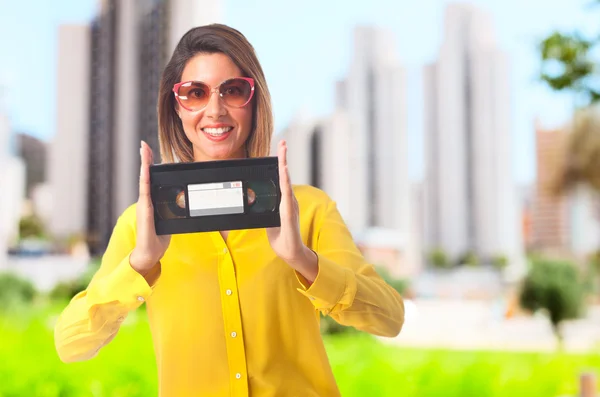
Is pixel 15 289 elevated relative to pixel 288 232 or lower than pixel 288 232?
lower

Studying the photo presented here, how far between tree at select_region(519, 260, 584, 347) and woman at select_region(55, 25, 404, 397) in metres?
5.58

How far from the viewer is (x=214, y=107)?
0.83m

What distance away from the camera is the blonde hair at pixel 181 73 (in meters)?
0.85

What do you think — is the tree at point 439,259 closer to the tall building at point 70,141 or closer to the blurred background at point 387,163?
the blurred background at point 387,163

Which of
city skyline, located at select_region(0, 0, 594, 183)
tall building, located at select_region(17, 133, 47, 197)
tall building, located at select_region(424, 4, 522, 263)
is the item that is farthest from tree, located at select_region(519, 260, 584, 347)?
tall building, located at select_region(424, 4, 522, 263)

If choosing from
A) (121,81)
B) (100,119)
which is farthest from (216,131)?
(100,119)

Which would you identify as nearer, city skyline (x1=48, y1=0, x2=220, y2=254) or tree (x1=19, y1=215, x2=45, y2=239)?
city skyline (x1=48, y1=0, x2=220, y2=254)

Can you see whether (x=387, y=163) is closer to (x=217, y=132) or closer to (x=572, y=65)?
(x=572, y=65)

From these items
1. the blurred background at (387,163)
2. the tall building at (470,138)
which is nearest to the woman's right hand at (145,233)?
the blurred background at (387,163)

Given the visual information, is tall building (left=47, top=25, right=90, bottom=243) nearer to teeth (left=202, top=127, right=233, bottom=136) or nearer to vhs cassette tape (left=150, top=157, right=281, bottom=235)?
teeth (left=202, top=127, right=233, bottom=136)

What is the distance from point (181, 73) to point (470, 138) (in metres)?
23.3

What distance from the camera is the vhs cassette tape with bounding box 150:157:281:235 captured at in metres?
0.71

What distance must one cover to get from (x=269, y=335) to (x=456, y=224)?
23943 mm

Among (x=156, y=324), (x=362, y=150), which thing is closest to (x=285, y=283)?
(x=156, y=324)
